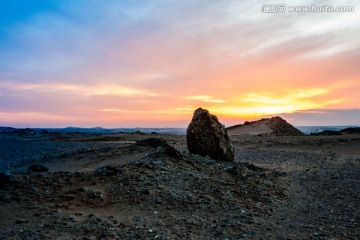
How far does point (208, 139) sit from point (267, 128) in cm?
3282

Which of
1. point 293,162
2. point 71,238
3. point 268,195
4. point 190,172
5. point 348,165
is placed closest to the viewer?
point 71,238

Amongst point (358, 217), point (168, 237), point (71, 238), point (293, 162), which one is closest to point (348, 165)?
point (293, 162)

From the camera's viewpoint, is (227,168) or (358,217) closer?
(358,217)

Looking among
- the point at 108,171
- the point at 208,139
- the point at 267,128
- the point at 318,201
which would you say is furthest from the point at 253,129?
the point at 108,171

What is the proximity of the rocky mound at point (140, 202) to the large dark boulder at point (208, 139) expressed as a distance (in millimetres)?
2935

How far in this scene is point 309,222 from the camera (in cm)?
893

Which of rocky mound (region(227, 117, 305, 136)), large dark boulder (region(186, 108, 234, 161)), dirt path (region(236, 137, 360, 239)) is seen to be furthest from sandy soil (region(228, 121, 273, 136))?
large dark boulder (region(186, 108, 234, 161))

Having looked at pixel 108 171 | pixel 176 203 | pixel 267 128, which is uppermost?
pixel 267 128

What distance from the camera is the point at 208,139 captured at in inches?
645

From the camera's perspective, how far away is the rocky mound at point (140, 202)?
25.3 feet

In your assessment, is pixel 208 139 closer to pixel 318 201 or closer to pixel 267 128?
pixel 318 201

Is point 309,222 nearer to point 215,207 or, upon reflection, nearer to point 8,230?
point 215,207

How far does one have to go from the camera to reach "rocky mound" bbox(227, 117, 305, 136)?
43.6m

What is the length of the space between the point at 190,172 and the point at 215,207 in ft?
9.65
